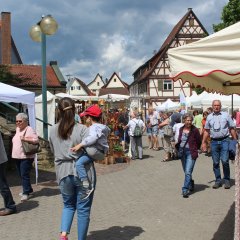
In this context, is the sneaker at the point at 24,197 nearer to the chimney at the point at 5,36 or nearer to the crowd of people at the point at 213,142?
the crowd of people at the point at 213,142

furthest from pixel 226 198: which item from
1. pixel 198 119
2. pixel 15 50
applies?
pixel 15 50

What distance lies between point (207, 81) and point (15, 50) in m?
47.5

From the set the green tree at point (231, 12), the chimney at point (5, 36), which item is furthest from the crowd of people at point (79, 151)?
the chimney at point (5, 36)

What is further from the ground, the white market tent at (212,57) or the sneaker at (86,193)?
the white market tent at (212,57)

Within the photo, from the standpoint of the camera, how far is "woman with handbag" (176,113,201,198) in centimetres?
851

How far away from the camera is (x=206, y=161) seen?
46.7 feet

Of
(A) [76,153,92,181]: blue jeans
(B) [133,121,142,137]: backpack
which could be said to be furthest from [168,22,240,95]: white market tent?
(B) [133,121,142,137]: backpack

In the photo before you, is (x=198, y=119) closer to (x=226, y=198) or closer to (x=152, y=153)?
(x=152, y=153)

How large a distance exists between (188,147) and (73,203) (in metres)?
3.92

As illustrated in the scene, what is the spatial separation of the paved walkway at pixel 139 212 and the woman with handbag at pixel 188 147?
0.33m

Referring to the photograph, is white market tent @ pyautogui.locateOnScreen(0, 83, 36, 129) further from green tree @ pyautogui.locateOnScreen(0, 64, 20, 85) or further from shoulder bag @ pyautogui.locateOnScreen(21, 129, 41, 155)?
green tree @ pyautogui.locateOnScreen(0, 64, 20, 85)

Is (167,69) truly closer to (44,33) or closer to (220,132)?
(44,33)

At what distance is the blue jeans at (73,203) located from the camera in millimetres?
4992

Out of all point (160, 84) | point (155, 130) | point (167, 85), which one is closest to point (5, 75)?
point (155, 130)
